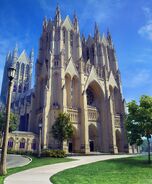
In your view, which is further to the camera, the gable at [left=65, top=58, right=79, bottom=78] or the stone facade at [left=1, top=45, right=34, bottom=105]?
the stone facade at [left=1, top=45, right=34, bottom=105]

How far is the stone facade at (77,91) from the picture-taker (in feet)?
131

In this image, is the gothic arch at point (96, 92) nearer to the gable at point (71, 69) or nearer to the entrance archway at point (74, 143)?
the gable at point (71, 69)

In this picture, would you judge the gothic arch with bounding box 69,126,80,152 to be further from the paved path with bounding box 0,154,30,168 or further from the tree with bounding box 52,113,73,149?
the paved path with bounding box 0,154,30,168

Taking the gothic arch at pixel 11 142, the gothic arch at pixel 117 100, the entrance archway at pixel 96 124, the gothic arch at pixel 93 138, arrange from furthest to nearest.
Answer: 1. the gothic arch at pixel 117 100
2. the gothic arch at pixel 93 138
3. the entrance archway at pixel 96 124
4. the gothic arch at pixel 11 142

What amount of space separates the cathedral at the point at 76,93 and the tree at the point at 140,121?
1744 centimetres

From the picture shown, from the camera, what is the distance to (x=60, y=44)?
47.4 meters

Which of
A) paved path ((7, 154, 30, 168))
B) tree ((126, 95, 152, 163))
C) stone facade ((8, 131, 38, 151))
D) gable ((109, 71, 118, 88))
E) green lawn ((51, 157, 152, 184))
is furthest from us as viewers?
gable ((109, 71, 118, 88))

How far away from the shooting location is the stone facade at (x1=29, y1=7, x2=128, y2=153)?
39.8m

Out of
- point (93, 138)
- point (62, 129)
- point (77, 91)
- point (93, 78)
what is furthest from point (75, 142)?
point (93, 78)

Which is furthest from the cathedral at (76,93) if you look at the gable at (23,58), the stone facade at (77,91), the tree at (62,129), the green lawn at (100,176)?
the gable at (23,58)

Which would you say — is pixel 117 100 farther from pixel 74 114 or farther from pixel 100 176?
pixel 100 176

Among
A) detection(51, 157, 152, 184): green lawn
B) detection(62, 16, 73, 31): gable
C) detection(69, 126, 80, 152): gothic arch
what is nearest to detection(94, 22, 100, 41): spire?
detection(62, 16, 73, 31): gable

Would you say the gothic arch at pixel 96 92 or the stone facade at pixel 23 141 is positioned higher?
the gothic arch at pixel 96 92

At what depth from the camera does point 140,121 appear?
21641mm
